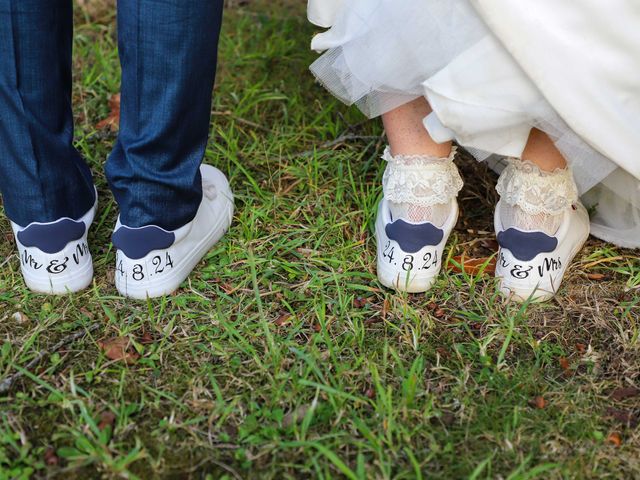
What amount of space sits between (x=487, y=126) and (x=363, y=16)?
32 cm

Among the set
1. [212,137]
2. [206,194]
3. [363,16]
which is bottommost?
[212,137]

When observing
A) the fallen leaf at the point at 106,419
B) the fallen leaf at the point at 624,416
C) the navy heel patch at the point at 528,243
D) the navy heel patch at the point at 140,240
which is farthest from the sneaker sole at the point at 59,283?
the fallen leaf at the point at 624,416

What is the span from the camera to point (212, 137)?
2102 millimetres

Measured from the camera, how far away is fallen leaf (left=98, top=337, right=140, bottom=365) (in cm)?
143

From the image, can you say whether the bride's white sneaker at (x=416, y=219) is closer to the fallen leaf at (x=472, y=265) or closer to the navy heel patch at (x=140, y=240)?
the fallen leaf at (x=472, y=265)

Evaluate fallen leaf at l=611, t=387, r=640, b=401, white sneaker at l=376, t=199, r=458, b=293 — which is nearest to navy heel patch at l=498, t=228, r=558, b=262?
white sneaker at l=376, t=199, r=458, b=293

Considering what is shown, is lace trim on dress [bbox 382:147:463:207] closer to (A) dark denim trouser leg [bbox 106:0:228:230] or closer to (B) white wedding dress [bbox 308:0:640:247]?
(B) white wedding dress [bbox 308:0:640:247]

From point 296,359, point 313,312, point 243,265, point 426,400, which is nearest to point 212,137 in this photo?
point 243,265

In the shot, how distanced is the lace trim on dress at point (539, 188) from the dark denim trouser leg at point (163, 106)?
632 mm

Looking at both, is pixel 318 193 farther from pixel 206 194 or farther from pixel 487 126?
pixel 487 126

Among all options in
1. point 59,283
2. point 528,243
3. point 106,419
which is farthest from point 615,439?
point 59,283

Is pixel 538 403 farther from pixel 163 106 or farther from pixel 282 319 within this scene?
pixel 163 106

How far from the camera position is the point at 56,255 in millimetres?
1536

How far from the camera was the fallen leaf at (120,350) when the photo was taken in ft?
4.69
